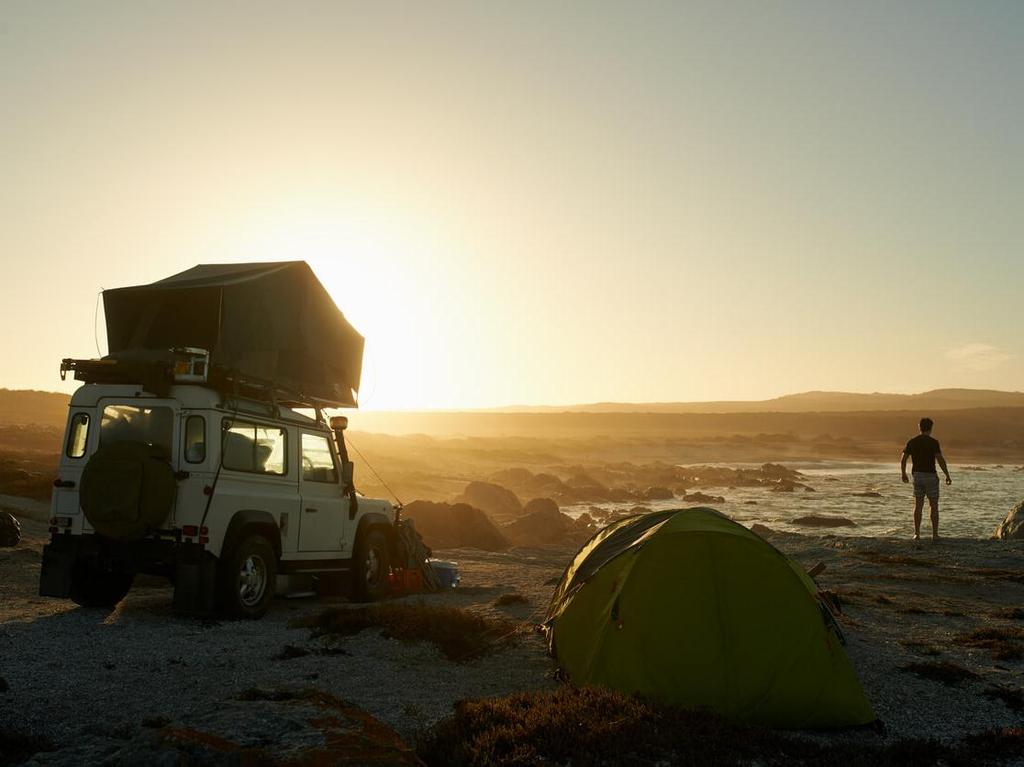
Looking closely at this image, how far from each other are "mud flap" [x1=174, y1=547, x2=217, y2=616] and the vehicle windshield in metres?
1.50

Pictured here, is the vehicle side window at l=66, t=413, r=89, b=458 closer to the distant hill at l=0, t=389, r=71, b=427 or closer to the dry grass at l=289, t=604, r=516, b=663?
the dry grass at l=289, t=604, r=516, b=663

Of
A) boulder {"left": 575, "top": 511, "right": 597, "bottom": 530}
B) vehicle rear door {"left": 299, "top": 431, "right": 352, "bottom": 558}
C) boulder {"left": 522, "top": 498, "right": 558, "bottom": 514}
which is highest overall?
vehicle rear door {"left": 299, "top": 431, "right": 352, "bottom": 558}

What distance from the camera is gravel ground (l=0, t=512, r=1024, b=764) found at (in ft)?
17.0

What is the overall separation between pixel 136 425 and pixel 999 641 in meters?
11.4

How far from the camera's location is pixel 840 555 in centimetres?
1919

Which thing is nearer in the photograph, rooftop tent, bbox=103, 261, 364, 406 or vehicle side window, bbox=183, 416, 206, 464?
vehicle side window, bbox=183, 416, 206, 464

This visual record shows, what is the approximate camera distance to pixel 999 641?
34.0 ft

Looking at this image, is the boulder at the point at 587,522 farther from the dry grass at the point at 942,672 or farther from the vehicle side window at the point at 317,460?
the dry grass at the point at 942,672

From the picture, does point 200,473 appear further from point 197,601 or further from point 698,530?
point 698,530

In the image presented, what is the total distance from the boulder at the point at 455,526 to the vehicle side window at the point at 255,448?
12381 millimetres

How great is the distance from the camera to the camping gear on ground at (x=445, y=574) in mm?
14625

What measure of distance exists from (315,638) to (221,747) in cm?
567

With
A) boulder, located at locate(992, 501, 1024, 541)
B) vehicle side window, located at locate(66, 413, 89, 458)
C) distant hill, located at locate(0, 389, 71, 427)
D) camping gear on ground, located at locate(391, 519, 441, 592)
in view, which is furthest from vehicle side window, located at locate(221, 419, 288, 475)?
distant hill, located at locate(0, 389, 71, 427)

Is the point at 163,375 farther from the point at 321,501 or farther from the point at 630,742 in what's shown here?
the point at 630,742
